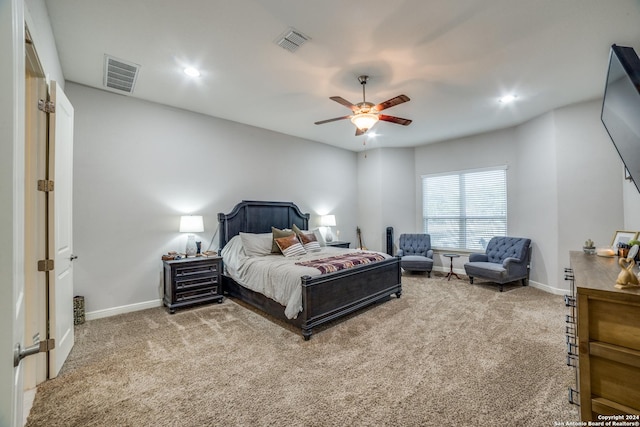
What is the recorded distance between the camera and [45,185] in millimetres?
2193

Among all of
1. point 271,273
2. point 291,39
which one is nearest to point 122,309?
point 271,273

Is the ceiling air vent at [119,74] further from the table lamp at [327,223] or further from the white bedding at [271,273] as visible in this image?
the table lamp at [327,223]

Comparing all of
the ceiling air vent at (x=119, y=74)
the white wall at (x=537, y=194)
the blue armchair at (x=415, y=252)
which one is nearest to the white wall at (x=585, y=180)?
the white wall at (x=537, y=194)

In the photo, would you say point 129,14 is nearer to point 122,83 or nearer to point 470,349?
point 122,83

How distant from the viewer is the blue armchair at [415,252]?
5.61 m

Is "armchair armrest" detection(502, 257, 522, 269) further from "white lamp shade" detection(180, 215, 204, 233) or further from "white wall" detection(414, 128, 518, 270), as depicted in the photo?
"white lamp shade" detection(180, 215, 204, 233)

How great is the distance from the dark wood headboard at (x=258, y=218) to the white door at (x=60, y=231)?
211cm

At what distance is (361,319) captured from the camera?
3500 millimetres

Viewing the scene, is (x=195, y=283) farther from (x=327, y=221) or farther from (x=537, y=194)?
(x=537, y=194)

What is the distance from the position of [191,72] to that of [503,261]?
218 inches

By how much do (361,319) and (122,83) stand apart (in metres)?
4.22

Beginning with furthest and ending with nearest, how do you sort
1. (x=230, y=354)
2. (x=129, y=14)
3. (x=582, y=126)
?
(x=582, y=126)
(x=230, y=354)
(x=129, y=14)

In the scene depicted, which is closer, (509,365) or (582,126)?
(509,365)

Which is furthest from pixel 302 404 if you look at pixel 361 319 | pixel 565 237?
pixel 565 237
